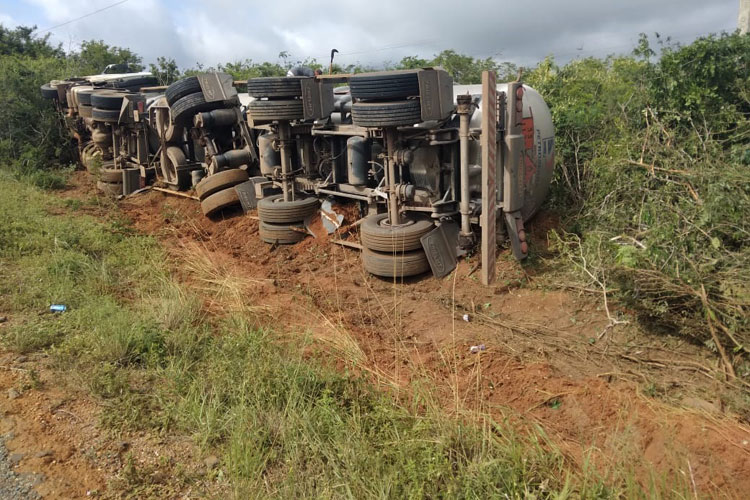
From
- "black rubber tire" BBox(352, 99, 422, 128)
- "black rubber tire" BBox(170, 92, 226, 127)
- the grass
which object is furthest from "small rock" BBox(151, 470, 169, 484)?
"black rubber tire" BBox(170, 92, 226, 127)

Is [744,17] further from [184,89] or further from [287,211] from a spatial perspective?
[184,89]

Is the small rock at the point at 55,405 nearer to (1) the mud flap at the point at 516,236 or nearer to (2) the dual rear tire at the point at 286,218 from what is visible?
(2) the dual rear tire at the point at 286,218

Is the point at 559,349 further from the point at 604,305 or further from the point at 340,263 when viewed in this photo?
the point at 340,263

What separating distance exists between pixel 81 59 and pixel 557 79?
76.9 ft

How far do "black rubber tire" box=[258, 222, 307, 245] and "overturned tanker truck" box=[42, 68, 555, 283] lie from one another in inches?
0.6

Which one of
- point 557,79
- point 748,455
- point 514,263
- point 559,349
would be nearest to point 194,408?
point 559,349

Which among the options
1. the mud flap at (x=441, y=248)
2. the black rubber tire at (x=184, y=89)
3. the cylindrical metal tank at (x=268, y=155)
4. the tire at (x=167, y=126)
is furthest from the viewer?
the tire at (x=167, y=126)

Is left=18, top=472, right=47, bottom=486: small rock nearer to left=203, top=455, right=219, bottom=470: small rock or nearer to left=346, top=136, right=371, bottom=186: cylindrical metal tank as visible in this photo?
left=203, top=455, right=219, bottom=470: small rock

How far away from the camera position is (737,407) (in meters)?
3.66

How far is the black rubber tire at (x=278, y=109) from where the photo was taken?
7.35m

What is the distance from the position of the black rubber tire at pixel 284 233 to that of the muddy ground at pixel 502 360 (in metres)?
0.40

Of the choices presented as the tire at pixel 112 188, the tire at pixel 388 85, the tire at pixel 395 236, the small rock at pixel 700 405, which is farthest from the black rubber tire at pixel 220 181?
the small rock at pixel 700 405

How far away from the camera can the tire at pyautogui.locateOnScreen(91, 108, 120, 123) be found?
1207cm

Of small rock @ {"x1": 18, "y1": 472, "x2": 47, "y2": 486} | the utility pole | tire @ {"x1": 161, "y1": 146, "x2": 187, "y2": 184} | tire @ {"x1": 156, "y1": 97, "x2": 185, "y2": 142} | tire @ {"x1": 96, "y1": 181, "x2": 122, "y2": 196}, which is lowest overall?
small rock @ {"x1": 18, "y1": 472, "x2": 47, "y2": 486}
